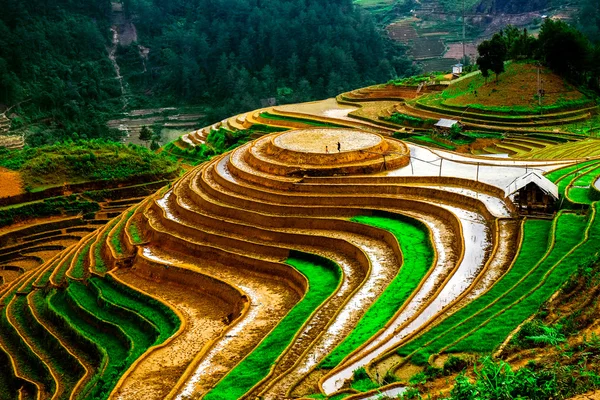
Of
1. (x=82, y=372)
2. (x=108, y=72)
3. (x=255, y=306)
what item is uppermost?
(x=108, y=72)

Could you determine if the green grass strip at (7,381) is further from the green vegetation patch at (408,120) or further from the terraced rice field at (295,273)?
the green vegetation patch at (408,120)

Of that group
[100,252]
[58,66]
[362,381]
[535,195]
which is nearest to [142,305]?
[100,252]

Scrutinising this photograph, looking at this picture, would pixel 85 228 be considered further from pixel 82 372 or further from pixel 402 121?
pixel 402 121

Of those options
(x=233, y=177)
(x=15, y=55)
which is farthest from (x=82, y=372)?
(x=15, y=55)

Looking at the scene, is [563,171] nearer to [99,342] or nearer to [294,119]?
[99,342]

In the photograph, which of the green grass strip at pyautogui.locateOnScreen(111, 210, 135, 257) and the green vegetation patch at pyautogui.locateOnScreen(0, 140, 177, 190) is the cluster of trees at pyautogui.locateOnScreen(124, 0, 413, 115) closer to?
the green vegetation patch at pyautogui.locateOnScreen(0, 140, 177, 190)
